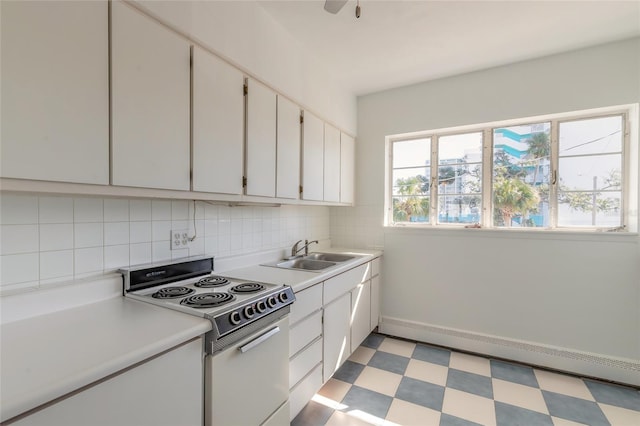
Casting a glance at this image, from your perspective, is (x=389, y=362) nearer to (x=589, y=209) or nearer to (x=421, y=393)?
(x=421, y=393)

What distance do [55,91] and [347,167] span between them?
2.42 m

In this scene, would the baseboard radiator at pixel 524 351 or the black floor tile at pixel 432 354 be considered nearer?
the baseboard radiator at pixel 524 351

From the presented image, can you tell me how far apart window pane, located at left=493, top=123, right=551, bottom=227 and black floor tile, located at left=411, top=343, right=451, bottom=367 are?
4.29 feet

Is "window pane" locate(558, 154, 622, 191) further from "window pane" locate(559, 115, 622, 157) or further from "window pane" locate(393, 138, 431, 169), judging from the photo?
"window pane" locate(393, 138, 431, 169)

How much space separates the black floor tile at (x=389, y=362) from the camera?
8.00 ft

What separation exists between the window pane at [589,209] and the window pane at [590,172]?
0.19ft

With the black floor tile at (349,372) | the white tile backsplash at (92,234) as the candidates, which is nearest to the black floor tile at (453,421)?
the black floor tile at (349,372)

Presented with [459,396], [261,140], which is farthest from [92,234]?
[459,396]

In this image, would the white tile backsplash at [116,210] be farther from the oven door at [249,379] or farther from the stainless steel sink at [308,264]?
the stainless steel sink at [308,264]

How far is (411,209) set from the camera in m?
3.12

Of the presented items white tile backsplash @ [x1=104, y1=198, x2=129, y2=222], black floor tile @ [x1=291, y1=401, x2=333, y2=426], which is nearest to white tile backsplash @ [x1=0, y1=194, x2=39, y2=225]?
white tile backsplash @ [x1=104, y1=198, x2=129, y2=222]

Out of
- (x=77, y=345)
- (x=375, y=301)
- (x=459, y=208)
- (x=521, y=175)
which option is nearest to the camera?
(x=77, y=345)

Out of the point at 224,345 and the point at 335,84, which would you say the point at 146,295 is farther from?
the point at 335,84

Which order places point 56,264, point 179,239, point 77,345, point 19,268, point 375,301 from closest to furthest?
point 77,345 → point 19,268 → point 56,264 → point 179,239 → point 375,301
